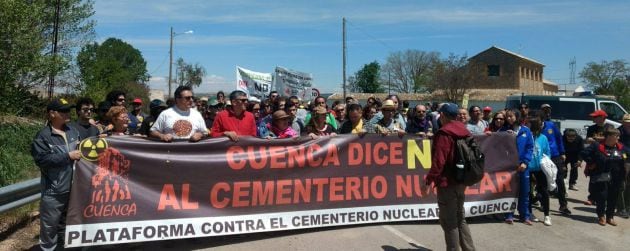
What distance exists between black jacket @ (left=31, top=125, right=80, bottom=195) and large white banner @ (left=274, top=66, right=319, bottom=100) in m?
10.0

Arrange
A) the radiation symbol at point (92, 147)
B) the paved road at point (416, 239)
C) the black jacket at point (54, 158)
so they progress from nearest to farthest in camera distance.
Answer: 1. the black jacket at point (54, 158)
2. the radiation symbol at point (92, 147)
3. the paved road at point (416, 239)

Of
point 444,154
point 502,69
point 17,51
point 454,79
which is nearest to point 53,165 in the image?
point 444,154

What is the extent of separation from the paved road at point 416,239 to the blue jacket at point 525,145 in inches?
37.1

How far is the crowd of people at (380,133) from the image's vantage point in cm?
491

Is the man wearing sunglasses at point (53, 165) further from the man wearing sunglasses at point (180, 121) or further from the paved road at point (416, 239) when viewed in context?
the man wearing sunglasses at point (180, 121)

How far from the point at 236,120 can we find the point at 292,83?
9.19 metres

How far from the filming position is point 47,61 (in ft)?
53.1

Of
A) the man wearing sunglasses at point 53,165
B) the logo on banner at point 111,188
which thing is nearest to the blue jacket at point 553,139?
the logo on banner at point 111,188

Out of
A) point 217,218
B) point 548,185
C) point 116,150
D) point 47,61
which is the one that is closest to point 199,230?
point 217,218

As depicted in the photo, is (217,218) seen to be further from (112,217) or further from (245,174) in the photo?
(112,217)

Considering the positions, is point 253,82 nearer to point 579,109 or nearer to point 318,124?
point 318,124

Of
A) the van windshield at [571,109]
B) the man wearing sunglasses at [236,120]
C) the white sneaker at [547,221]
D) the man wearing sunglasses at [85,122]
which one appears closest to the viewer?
the man wearing sunglasses at [85,122]

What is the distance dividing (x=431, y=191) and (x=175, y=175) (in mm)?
3388

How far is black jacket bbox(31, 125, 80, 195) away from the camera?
474cm
